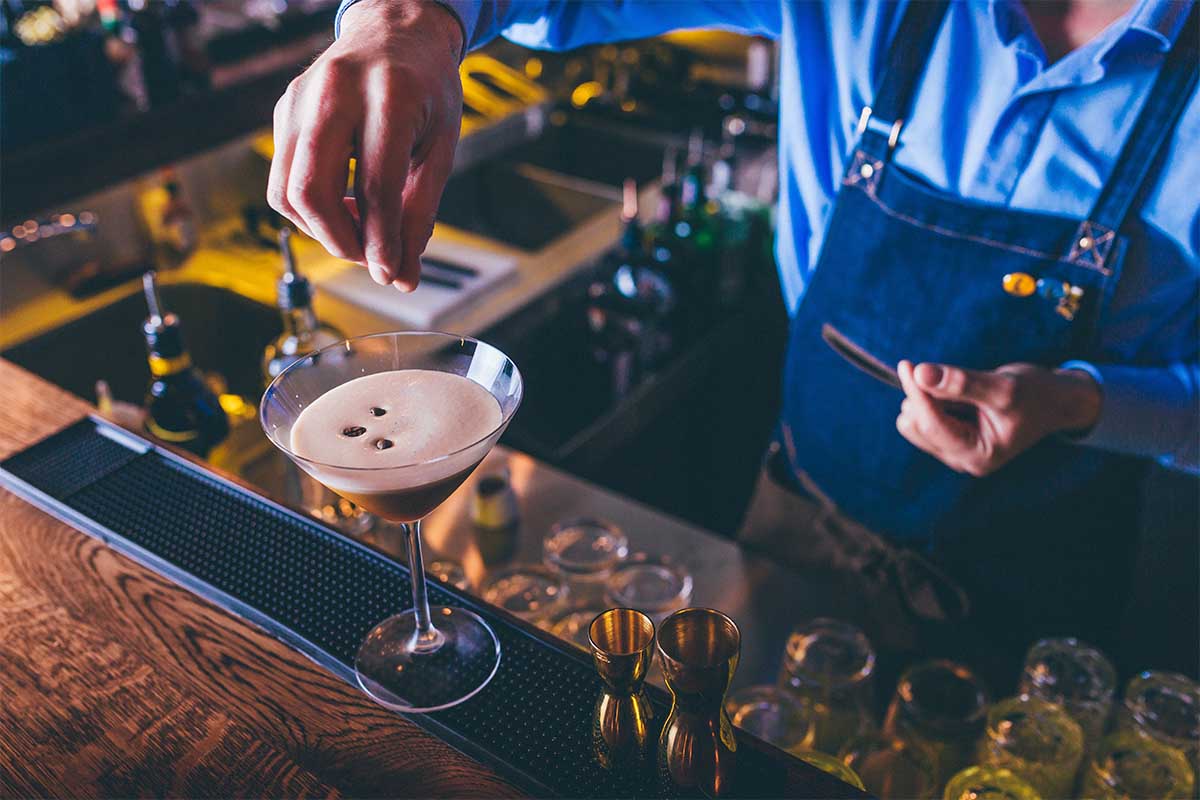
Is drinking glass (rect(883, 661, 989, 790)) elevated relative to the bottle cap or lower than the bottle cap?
lower

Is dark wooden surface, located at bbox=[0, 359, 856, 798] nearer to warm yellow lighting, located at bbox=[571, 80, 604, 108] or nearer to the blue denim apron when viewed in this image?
the blue denim apron

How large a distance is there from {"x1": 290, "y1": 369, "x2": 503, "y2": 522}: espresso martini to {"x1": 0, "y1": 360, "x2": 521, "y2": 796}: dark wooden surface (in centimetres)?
22

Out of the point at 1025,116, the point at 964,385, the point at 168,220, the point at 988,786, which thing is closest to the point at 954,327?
the point at 964,385

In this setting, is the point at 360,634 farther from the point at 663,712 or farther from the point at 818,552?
the point at 818,552

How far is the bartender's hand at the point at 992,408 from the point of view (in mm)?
1332

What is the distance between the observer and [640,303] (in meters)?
2.44

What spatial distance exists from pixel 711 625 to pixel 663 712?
0.60 feet

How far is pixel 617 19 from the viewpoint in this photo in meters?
1.59

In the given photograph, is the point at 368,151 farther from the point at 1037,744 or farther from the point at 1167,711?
the point at 1167,711

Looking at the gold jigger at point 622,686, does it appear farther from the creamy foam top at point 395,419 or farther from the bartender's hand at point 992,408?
the bartender's hand at point 992,408

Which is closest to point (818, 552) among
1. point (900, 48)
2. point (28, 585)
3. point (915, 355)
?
point (915, 355)

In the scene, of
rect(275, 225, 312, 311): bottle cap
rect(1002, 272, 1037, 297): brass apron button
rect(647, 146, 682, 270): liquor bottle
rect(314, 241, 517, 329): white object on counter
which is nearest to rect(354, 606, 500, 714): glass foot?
rect(275, 225, 312, 311): bottle cap

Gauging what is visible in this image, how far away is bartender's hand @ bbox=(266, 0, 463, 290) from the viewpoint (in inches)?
34.0

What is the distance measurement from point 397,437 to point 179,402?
867mm
